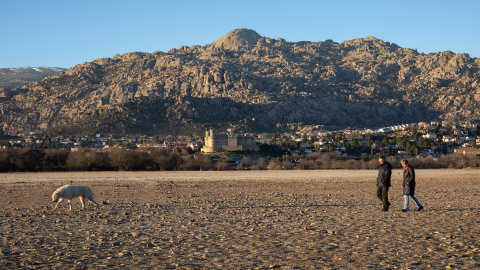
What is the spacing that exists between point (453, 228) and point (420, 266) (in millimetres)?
4471

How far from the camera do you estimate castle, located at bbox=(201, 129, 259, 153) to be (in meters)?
105

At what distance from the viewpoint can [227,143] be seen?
108m

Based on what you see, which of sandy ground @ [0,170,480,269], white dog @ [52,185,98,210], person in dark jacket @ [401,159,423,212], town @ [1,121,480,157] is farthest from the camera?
town @ [1,121,480,157]

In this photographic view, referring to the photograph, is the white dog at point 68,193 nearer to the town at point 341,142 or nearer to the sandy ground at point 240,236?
the sandy ground at point 240,236

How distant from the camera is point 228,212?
683 inches

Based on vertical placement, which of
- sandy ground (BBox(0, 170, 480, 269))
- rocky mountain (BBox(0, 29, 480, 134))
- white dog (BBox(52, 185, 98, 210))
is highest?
rocky mountain (BBox(0, 29, 480, 134))

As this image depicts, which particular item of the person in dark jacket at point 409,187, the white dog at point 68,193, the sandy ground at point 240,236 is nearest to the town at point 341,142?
the white dog at point 68,193

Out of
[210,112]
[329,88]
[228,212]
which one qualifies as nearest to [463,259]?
[228,212]

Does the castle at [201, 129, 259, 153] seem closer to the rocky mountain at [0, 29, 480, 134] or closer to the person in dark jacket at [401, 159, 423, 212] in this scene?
the rocky mountain at [0, 29, 480, 134]

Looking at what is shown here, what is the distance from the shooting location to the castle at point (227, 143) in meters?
105

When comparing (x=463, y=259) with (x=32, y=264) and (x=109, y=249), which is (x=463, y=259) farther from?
(x=32, y=264)

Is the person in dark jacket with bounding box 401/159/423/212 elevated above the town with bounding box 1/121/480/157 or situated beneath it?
situated beneath

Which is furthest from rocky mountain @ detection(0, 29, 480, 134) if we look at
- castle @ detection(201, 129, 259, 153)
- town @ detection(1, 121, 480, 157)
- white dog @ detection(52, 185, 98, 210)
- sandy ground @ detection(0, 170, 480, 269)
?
sandy ground @ detection(0, 170, 480, 269)

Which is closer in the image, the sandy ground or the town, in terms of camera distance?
the sandy ground
